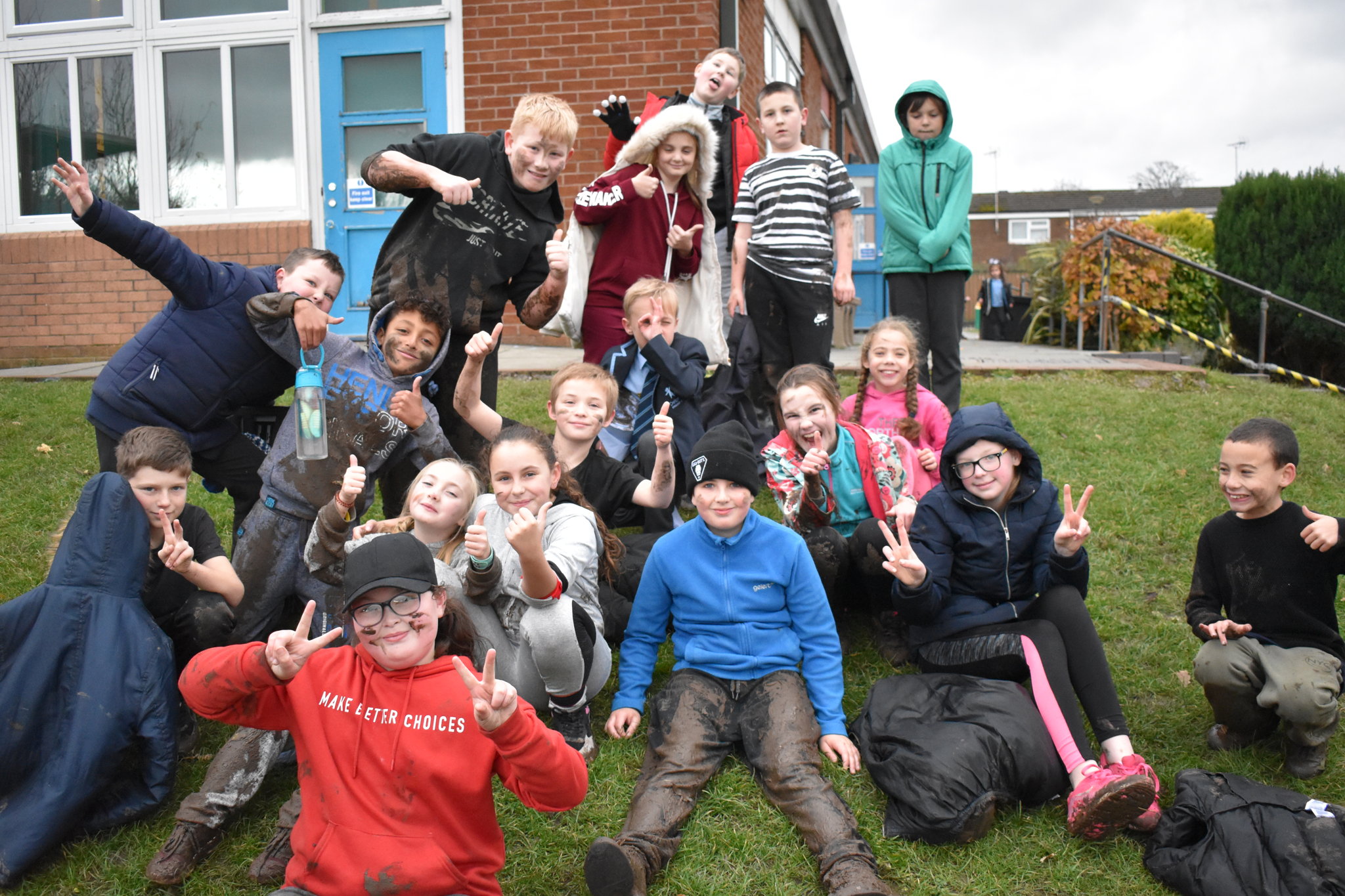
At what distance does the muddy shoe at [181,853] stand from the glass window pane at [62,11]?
393 inches

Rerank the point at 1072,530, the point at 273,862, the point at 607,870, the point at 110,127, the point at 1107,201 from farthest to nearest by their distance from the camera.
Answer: the point at 1107,201
the point at 110,127
the point at 1072,530
the point at 273,862
the point at 607,870

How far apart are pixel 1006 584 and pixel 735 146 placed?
12.0 feet

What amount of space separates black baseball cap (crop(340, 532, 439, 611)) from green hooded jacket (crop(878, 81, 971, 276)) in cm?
420

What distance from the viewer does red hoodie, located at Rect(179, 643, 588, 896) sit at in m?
2.23

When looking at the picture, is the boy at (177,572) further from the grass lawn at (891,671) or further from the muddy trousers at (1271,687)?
the muddy trousers at (1271,687)

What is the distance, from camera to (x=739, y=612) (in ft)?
10.9

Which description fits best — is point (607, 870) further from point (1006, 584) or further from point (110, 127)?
point (110, 127)

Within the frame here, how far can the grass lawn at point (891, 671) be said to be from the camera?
2.69 m

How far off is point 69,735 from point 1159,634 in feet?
13.1

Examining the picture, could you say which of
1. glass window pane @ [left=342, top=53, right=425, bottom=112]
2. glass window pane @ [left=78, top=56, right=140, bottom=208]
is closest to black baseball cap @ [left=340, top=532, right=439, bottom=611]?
glass window pane @ [left=342, top=53, right=425, bottom=112]

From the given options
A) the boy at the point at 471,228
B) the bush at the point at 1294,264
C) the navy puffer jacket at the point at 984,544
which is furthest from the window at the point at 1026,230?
the navy puffer jacket at the point at 984,544

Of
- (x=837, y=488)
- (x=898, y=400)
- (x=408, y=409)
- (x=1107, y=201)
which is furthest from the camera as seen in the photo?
(x=1107, y=201)

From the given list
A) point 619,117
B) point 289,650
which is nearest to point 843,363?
point 619,117

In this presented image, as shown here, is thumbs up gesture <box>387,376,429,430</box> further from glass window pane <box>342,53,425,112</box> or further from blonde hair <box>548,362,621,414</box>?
glass window pane <box>342,53,425,112</box>
